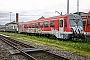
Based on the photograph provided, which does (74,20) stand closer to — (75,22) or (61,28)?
(75,22)

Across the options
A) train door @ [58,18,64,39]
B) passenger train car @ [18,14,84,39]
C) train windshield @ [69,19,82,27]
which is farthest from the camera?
train door @ [58,18,64,39]

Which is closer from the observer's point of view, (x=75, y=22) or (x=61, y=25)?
(x=75, y=22)

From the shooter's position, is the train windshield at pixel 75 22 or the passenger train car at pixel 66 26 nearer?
the passenger train car at pixel 66 26

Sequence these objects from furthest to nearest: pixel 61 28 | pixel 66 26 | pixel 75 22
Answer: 1. pixel 61 28
2. pixel 75 22
3. pixel 66 26

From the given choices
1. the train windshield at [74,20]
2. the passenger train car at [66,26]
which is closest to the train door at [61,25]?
the passenger train car at [66,26]

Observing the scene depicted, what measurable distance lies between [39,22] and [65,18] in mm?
8342

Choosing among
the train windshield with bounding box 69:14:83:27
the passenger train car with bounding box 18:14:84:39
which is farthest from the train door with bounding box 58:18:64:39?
the train windshield with bounding box 69:14:83:27

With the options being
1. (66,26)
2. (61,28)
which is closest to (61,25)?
(61,28)

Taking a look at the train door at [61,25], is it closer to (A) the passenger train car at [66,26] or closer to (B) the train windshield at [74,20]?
(A) the passenger train car at [66,26]

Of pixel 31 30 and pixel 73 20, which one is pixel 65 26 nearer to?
pixel 73 20

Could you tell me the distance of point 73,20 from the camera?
19484 mm

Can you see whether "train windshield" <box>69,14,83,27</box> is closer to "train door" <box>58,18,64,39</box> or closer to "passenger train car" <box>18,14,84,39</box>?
"passenger train car" <box>18,14,84,39</box>

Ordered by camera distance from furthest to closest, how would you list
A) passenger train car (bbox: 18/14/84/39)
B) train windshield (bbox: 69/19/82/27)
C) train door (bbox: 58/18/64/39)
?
train door (bbox: 58/18/64/39) → train windshield (bbox: 69/19/82/27) → passenger train car (bbox: 18/14/84/39)

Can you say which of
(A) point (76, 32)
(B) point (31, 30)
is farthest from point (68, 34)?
(B) point (31, 30)
